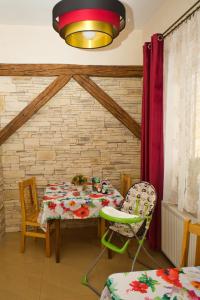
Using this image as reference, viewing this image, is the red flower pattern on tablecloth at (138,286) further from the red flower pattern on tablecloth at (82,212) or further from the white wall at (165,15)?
the white wall at (165,15)

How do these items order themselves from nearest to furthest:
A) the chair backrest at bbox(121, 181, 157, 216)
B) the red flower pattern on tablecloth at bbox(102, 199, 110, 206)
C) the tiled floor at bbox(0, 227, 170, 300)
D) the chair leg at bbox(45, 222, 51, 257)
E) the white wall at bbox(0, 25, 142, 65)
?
the tiled floor at bbox(0, 227, 170, 300)
the chair backrest at bbox(121, 181, 157, 216)
the red flower pattern on tablecloth at bbox(102, 199, 110, 206)
the chair leg at bbox(45, 222, 51, 257)
the white wall at bbox(0, 25, 142, 65)

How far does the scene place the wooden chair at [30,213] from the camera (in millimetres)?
3039

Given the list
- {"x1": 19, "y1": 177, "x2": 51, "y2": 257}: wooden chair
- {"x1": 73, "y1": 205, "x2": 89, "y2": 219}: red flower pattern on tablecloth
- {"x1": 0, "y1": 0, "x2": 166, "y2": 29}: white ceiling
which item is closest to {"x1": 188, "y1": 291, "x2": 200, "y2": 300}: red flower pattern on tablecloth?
{"x1": 73, "y1": 205, "x2": 89, "y2": 219}: red flower pattern on tablecloth

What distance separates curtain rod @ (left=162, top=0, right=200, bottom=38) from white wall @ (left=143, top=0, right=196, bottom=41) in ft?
0.24

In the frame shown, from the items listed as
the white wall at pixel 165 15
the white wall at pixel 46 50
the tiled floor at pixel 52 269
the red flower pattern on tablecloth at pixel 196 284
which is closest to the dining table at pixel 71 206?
the tiled floor at pixel 52 269

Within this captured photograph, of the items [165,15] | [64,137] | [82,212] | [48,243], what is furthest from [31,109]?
[165,15]

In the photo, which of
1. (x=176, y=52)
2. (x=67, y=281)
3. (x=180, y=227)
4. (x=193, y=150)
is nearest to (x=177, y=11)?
(x=176, y=52)

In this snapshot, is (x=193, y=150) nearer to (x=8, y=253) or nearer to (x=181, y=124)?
(x=181, y=124)

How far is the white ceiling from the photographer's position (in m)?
2.87

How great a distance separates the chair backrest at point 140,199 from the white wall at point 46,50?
1828 mm

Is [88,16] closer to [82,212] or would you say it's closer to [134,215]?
[134,215]

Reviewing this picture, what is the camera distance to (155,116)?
298 centimetres

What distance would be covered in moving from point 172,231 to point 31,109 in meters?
2.30

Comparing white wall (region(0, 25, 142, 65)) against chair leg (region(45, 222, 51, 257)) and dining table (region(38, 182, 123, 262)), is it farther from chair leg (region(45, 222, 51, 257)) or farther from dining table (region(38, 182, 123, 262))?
chair leg (region(45, 222, 51, 257))
